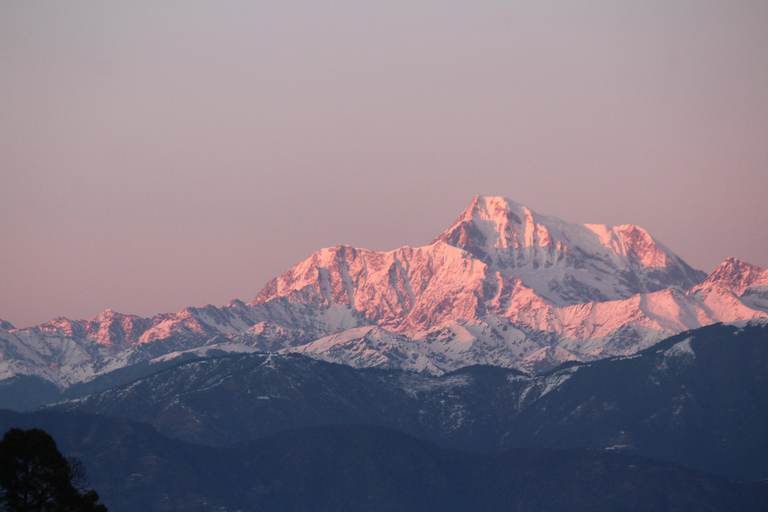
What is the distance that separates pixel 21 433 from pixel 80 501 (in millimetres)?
6829

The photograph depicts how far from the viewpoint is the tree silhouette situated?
299ft

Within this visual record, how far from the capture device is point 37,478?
92.9m

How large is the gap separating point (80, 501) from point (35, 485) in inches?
140

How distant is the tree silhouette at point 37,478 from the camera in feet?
299

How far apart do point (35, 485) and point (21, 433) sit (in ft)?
16.2

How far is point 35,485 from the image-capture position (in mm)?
92938

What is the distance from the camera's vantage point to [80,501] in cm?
9262

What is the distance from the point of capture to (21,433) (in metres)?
90.3
